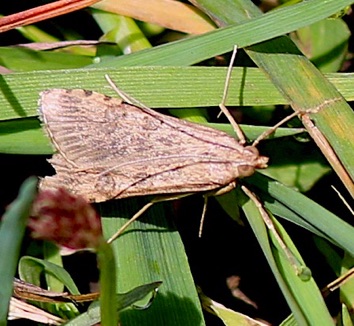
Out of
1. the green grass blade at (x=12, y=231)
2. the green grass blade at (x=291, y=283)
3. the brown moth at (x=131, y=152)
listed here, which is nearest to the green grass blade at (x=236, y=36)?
the brown moth at (x=131, y=152)

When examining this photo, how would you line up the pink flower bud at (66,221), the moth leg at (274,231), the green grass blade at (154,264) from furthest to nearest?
the moth leg at (274,231), the green grass blade at (154,264), the pink flower bud at (66,221)

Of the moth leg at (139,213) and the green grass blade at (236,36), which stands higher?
the green grass blade at (236,36)

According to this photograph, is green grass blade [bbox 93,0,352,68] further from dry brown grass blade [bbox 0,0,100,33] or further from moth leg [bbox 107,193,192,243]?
moth leg [bbox 107,193,192,243]

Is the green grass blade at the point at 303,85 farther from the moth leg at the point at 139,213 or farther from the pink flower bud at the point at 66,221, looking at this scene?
the pink flower bud at the point at 66,221

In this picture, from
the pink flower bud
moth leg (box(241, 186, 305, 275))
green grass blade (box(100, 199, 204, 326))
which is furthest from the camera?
moth leg (box(241, 186, 305, 275))

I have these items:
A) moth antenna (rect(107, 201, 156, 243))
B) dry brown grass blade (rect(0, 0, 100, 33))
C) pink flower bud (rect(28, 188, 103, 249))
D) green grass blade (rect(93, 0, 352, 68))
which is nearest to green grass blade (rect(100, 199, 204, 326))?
moth antenna (rect(107, 201, 156, 243))

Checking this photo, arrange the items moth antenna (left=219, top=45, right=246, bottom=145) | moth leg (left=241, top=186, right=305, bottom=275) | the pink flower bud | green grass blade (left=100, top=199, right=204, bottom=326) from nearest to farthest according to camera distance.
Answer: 1. the pink flower bud
2. green grass blade (left=100, top=199, right=204, bottom=326)
3. moth leg (left=241, top=186, right=305, bottom=275)
4. moth antenna (left=219, top=45, right=246, bottom=145)

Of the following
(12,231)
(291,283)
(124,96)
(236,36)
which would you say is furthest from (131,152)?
(12,231)
